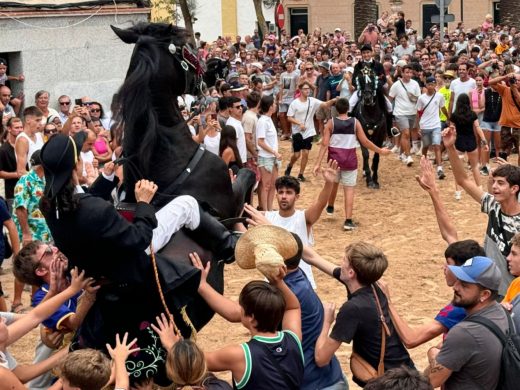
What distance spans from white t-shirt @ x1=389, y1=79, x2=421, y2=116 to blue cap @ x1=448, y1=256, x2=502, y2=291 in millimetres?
12329

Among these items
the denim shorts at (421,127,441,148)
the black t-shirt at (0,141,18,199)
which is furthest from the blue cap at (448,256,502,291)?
the denim shorts at (421,127,441,148)

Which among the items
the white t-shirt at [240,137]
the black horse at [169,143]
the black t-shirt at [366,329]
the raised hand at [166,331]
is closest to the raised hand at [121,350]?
the raised hand at [166,331]

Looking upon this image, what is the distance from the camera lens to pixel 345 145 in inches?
546

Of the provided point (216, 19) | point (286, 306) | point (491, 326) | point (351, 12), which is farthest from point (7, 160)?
point (351, 12)

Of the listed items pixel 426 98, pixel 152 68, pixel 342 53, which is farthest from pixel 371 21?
pixel 152 68

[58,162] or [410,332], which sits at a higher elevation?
[58,162]

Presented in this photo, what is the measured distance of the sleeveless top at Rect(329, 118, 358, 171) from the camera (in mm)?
13797

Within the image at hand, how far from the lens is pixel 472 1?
5041cm

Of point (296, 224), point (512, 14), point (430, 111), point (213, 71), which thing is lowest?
point (296, 224)

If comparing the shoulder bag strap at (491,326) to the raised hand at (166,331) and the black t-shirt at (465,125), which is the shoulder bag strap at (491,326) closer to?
the raised hand at (166,331)

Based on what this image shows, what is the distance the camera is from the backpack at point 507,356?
16.6ft

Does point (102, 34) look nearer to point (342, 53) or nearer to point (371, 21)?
point (342, 53)

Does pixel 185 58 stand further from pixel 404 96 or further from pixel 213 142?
pixel 404 96

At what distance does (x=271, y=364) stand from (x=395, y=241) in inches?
320
